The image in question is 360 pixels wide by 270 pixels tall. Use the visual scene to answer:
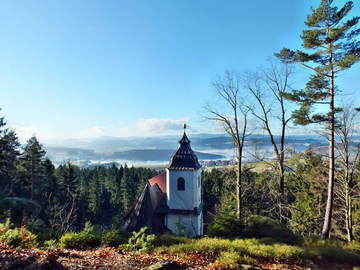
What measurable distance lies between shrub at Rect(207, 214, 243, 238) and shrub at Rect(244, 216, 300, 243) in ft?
1.25

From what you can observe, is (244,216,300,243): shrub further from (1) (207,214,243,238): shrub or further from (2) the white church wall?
(2) the white church wall

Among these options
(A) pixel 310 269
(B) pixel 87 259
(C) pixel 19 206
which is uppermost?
(C) pixel 19 206

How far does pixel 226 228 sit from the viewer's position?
31.0ft

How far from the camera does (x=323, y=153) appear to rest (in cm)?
1114

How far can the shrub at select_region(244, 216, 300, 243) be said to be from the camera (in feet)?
29.8

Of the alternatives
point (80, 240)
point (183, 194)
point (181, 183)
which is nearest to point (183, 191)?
point (183, 194)

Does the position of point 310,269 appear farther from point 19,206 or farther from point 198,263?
point 19,206

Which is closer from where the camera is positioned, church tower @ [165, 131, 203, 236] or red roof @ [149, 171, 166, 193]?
Answer: church tower @ [165, 131, 203, 236]

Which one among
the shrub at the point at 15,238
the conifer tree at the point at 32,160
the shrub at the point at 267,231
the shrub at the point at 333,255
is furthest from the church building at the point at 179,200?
the conifer tree at the point at 32,160

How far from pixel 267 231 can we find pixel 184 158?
8.88 meters

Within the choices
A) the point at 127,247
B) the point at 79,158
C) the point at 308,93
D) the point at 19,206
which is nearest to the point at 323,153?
the point at 308,93

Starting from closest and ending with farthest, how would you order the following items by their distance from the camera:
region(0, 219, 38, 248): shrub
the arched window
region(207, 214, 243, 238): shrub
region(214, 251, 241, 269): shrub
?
1. region(214, 251, 241, 269): shrub
2. region(0, 219, 38, 248): shrub
3. region(207, 214, 243, 238): shrub
4. the arched window

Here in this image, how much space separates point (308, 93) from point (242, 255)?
26.5 feet

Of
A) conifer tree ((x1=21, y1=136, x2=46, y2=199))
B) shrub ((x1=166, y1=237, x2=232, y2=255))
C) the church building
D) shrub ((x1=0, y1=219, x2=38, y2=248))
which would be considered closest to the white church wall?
the church building
